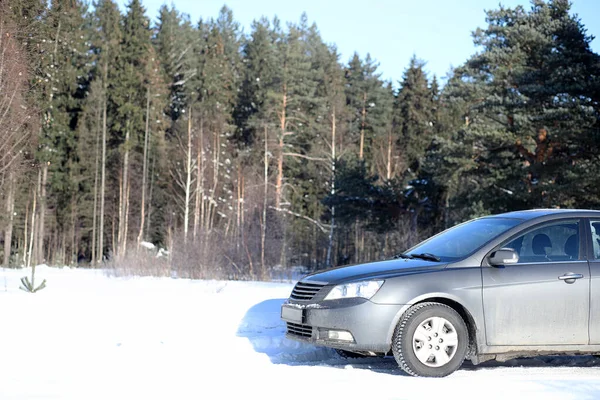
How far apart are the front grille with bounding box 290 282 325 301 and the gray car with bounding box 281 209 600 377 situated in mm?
14

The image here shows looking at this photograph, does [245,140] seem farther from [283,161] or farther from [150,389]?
[150,389]

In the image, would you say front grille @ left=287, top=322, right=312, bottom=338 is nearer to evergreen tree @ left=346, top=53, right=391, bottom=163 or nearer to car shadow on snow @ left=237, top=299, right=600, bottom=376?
car shadow on snow @ left=237, top=299, right=600, bottom=376

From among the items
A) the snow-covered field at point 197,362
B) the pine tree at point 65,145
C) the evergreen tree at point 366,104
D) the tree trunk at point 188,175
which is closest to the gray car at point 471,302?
the snow-covered field at point 197,362

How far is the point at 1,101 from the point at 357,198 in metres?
26.8

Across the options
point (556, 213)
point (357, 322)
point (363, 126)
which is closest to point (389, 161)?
point (363, 126)

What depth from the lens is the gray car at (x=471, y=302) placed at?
6957 millimetres

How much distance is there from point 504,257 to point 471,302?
1.82ft

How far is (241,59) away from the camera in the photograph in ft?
219

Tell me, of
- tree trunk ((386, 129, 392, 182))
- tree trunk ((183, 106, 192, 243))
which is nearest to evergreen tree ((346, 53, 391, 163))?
tree trunk ((386, 129, 392, 182))

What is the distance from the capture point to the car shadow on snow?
25.5 ft

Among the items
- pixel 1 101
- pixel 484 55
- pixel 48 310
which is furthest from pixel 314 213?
pixel 48 310

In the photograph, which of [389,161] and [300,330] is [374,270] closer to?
[300,330]

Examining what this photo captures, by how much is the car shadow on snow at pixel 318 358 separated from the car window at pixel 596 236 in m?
1.32

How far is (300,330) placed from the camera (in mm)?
7516
